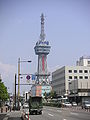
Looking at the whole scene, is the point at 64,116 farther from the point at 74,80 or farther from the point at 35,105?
the point at 74,80

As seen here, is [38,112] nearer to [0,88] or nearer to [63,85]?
[0,88]

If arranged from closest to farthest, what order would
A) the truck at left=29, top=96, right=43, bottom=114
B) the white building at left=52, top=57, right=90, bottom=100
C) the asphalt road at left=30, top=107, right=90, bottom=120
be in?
1. the asphalt road at left=30, top=107, right=90, bottom=120
2. the truck at left=29, top=96, right=43, bottom=114
3. the white building at left=52, top=57, right=90, bottom=100

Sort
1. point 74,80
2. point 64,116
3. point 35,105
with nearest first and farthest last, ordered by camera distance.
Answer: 1. point 64,116
2. point 35,105
3. point 74,80

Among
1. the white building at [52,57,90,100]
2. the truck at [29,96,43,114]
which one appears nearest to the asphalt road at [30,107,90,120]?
the truck at [29,96,43,114]

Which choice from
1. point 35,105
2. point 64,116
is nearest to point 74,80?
point 35,105

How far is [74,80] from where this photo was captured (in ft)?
364

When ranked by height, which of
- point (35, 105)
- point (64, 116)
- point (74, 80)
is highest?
point (74, 80)

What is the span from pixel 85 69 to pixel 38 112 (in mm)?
94755

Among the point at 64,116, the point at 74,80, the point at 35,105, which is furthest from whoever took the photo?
the point at 74,80

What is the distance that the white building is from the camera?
103 metres

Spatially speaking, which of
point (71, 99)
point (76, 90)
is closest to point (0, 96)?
point (76, 90)

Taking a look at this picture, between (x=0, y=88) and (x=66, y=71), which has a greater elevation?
(x=66, y=71)

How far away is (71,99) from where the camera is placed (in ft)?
375

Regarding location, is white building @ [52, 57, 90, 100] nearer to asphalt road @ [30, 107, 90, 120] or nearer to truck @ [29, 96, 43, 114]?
truck @ [29, 96, 43, 114]
